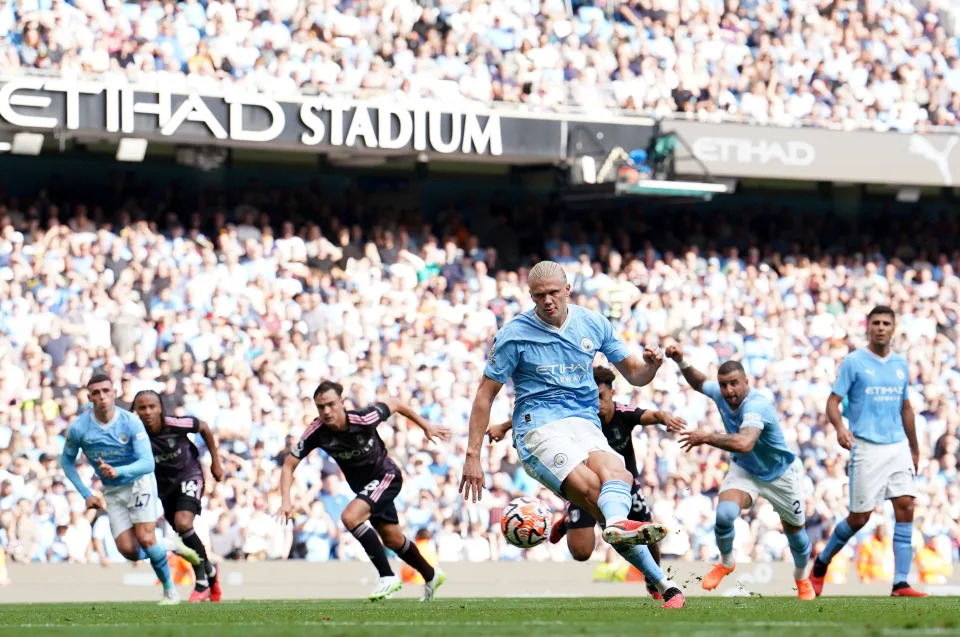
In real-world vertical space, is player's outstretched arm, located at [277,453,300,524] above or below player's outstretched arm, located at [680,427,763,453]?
below

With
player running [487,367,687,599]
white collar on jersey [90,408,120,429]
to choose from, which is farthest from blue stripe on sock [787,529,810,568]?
white collar on jersey [90,408,120,429]

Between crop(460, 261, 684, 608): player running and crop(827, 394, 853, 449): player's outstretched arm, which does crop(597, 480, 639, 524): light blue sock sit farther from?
crop(827, 394, 853, 449): player's outstretched arm

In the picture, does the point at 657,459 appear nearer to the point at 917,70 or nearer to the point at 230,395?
the point at 230,395

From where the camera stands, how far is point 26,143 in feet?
74.9

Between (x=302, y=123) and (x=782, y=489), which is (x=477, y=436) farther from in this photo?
(x=302, y=123)

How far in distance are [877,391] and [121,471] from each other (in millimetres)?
6718

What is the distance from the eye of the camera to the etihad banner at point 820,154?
1052 inches

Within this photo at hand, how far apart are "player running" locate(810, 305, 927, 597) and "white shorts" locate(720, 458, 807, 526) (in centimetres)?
43

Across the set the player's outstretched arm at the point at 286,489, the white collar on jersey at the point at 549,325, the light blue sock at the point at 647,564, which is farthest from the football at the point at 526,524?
the player's outstretched arm at the point at 286,489

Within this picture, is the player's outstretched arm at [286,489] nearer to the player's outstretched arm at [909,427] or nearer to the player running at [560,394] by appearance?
the player running at [560,394]

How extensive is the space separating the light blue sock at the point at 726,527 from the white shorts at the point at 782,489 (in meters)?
0.29

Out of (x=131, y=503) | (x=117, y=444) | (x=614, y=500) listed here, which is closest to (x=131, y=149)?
(x=131, y=503)

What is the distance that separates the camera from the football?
456 inches

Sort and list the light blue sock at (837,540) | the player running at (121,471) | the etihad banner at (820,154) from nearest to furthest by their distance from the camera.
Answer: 1. the player running at (121,471)
2. the light blue sock at (837,540)
3. the etihad banner at (820,154)
